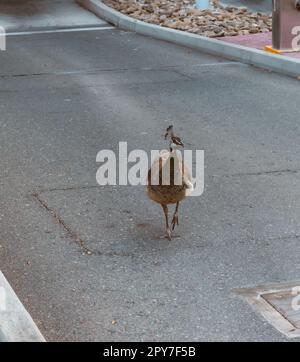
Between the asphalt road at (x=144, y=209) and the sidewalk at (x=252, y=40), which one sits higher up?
the sidewalk at (x=252, y=40)

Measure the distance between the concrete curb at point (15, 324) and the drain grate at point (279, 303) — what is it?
1.33m

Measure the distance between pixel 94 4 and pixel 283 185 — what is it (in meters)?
13.1

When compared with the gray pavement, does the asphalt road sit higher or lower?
lower

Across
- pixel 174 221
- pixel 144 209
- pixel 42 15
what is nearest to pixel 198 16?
pixel 42 15

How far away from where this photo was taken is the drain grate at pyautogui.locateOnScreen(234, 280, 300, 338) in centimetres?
509

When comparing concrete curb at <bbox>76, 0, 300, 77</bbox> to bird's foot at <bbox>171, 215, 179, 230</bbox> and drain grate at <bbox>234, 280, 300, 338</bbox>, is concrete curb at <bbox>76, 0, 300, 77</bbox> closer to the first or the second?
bird's foot at <bbox>171, 215, 179, 230</bbox>

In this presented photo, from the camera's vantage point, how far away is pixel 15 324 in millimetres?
4781

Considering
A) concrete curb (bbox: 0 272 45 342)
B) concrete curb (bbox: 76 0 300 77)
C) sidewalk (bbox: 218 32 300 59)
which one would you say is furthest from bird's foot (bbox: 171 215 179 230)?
sidewalk (bbox: 218 32 300 59)

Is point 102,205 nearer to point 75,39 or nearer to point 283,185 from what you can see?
point 283,185

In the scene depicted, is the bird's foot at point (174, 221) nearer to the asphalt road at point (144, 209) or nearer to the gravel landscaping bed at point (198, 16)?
the asphalt road at point (144, 209)

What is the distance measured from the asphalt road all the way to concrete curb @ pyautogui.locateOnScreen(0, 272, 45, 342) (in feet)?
0.76

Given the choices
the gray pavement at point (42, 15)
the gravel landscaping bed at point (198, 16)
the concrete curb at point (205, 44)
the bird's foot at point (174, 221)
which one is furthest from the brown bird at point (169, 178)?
the gray pavement at point (42, 15)

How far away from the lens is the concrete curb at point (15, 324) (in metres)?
4.66

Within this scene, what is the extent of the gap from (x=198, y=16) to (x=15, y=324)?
1348 cm
